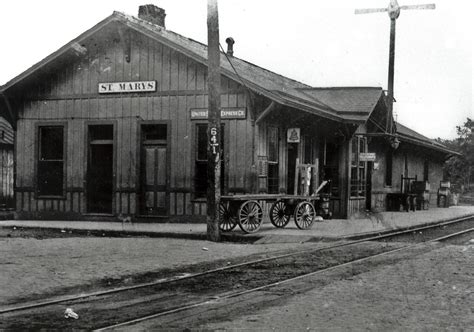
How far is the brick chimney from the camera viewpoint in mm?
21422

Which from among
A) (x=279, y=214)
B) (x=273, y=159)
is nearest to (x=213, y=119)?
(x=279, y=214)

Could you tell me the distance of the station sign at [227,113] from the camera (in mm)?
16859

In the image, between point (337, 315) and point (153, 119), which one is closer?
point (337, 315)

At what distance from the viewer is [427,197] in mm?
29828

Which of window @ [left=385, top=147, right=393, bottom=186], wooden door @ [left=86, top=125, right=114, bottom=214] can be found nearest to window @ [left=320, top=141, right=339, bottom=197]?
window @ [left=385, top=147, right=393, bottom=186]

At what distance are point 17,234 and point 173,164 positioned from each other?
455cm

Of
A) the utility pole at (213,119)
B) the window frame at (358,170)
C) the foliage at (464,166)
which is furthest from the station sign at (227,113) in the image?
the foliage at (464,166)

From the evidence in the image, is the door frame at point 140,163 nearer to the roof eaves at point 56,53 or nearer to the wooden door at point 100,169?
the wooden door at point 100,169

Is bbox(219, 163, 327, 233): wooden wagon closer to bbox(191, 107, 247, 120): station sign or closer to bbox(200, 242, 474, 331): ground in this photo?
bbox(191, 107, 247, 120): station sign

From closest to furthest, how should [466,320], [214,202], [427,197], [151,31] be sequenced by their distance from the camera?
[466,320] → [214,202] → [151,31] → [427,197]

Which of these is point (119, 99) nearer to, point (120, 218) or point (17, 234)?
point (120, 218)

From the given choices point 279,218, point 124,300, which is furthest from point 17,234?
point 124,300

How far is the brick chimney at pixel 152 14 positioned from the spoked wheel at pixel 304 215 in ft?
29.1

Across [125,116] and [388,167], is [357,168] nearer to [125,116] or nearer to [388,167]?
[388,167]
